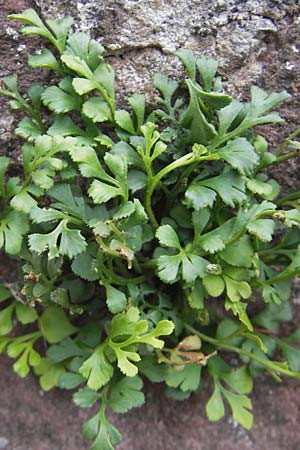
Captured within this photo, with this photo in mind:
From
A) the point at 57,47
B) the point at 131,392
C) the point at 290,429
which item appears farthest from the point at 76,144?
the point at 290,429

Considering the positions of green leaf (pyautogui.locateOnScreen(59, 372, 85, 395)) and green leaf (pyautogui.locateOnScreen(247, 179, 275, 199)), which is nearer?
green leaf (pyautogui.locateOnScreen(247, 179, 275, 199))

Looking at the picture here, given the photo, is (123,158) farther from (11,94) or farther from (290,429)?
(290,429)

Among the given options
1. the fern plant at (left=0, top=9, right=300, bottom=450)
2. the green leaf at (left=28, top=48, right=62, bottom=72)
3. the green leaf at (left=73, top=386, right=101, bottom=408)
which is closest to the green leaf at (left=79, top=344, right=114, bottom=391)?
the fern plant at (left=0, top=9, right=300, bottom=450)

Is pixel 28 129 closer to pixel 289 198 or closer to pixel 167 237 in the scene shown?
pixel 167 237

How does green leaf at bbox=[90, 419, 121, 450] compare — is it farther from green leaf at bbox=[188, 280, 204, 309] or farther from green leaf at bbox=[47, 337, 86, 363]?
green leaf at bbox=[188, 280, 204, 309]

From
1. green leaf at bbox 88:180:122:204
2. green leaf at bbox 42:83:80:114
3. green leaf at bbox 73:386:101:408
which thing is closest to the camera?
green leaf at bbox 88:180:122:204

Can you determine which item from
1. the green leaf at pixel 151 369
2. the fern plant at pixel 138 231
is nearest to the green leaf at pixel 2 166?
the fern plant at pixel 138 231

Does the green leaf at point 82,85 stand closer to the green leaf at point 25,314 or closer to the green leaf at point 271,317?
the green leaf at point 25,314

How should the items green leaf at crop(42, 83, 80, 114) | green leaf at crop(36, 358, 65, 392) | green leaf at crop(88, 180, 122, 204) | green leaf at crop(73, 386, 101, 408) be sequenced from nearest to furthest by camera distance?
green leaf at crop(88, 180, 122, 204)
green leaf at crop(42, 83, 80, 114)
green leaf at crop(73, 386, 101, 408)
green leaf at crop(36, 358, 65, 392)
